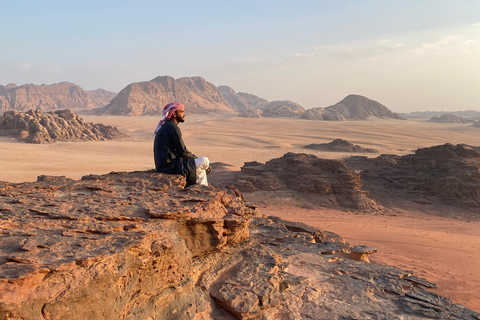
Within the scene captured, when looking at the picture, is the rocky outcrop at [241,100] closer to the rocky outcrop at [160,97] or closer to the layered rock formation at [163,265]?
the rocky outcrop at [160,97]

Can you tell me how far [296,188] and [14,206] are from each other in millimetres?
10441

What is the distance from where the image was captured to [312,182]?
1295 cm

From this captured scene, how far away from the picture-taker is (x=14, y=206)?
339 centimetres

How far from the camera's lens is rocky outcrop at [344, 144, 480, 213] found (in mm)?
13438

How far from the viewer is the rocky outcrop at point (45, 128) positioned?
30.2m

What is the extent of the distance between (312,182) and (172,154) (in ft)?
29.2

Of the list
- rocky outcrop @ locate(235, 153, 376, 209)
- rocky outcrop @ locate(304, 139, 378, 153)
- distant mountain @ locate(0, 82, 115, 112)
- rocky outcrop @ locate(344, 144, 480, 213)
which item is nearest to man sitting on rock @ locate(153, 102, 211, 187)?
rocky outcrop @ locate(235, 153, 376, 209)

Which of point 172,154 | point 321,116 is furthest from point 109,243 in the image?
point 321,116

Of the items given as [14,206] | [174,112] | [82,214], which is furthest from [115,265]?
[174,112]

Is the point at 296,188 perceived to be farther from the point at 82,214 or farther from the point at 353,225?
the point at 82,214

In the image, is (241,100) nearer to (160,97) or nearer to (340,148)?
(160,97)

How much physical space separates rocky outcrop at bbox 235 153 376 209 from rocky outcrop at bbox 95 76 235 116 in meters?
67.4

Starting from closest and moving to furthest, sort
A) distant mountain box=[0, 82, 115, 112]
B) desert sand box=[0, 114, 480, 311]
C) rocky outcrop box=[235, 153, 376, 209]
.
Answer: desert sand box=[0, 114, 480, 311] → rocky outcrop box=[235, 153, 376, 209] → distant mountain box=[0, 82, 115, 112]

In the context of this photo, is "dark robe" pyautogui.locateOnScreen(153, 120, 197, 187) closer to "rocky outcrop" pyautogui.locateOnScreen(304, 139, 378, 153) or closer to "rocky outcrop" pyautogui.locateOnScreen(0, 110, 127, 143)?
"rocky outcrop" pyautogui.locateOnScreen(304, 139, 378, 153)
